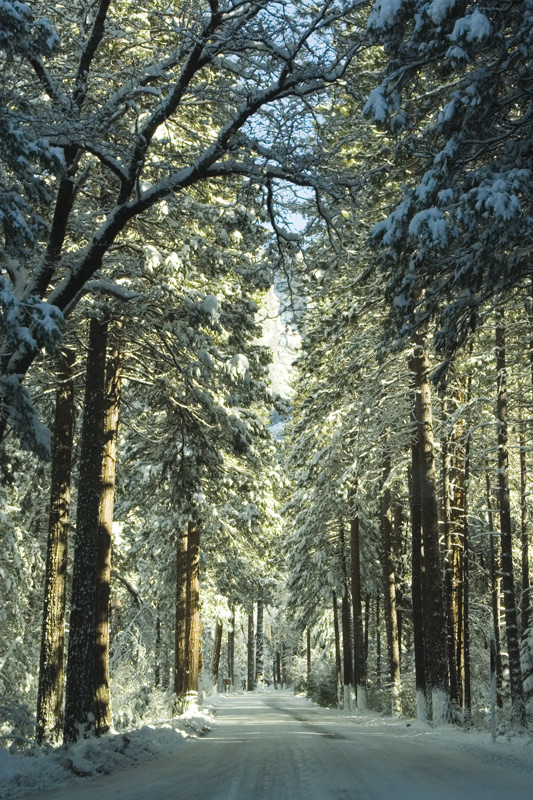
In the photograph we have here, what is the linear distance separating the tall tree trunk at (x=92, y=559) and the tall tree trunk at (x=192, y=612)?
7.36 m

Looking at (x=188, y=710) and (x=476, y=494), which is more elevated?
(x=476, y=494)

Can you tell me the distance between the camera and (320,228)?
37.8 ft

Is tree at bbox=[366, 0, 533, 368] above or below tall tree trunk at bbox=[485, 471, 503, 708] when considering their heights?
above

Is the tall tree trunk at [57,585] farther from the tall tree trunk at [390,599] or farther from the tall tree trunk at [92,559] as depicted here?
the tall tree trunk at [390,599]

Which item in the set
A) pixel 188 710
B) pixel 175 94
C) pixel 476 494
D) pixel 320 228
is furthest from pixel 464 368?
pixel 175 94

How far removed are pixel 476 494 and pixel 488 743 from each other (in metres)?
16.4

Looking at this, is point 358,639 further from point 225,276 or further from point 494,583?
point 225,276

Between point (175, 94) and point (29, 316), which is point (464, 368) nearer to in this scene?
point (175, 94)

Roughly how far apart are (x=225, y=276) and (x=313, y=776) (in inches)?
402

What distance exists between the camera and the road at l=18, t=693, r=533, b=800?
639 cm

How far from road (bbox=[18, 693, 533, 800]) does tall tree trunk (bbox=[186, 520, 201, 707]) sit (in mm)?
8980

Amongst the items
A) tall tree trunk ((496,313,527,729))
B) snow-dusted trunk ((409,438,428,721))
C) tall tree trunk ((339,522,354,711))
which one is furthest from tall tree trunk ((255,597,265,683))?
tall tree trunk ((496,313,527,729))

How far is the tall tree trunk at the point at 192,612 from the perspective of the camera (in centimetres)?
2044

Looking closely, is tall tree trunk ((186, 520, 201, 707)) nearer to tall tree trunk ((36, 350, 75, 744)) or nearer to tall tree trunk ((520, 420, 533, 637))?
tall tree trunk ((36, 350, 75, 744))
